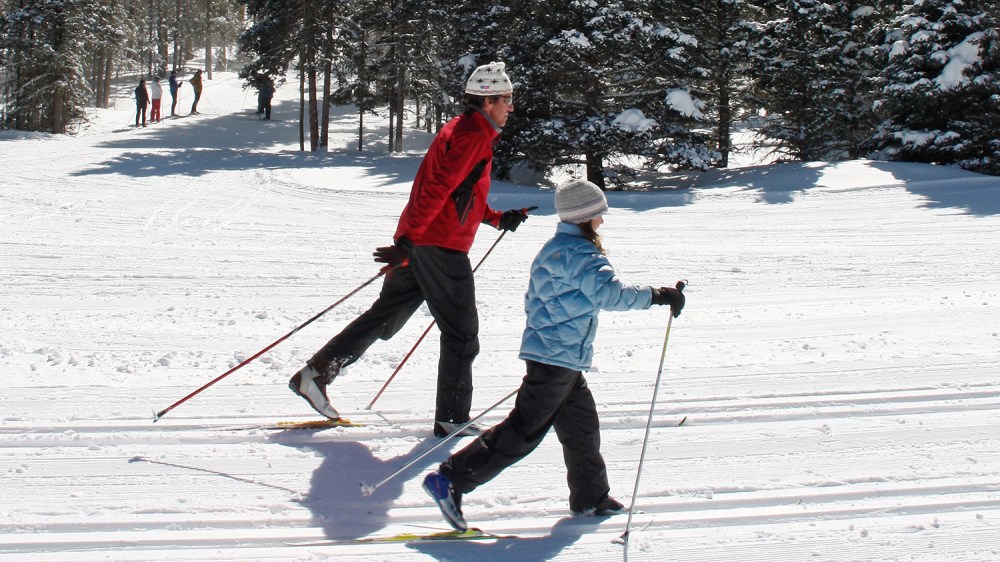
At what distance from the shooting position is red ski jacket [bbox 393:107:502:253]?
3.82 metres

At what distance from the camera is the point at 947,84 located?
15594 mm

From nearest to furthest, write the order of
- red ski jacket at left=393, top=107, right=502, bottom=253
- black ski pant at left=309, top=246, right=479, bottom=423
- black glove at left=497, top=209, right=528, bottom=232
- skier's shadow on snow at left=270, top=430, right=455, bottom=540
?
skier's shadow on snow at left=270, top=430, right=455, bottom=540 < red ski jacket at left=393, top=107, right=502, bottom=253 < black ski pant at left=309, top=246, right=479, bottom=423 < black glove at left=497, top=209, right=528, bottom=232

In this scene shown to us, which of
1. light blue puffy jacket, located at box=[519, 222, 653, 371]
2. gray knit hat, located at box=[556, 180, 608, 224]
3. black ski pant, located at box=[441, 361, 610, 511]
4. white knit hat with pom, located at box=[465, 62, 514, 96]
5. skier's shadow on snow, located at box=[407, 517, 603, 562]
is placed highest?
white knit hat with pom, located at box=[465, 62, 514, 96]

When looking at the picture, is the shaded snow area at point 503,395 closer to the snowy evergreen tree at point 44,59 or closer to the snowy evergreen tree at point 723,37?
the snowy evergreen tree at point 723,37

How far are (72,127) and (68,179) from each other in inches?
598

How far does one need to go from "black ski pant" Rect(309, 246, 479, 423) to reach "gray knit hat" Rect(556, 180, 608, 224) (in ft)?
2.95

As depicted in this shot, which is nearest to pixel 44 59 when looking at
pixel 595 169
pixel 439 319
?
pixel 595 169

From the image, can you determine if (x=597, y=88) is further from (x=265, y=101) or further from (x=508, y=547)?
(x=265, y=101)

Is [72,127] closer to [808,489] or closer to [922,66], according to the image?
[922,66]

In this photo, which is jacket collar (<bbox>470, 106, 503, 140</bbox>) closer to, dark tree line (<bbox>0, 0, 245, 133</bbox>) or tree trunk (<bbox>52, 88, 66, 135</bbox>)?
dark tree line (<bbox>0, 0, 245, 133</bbox>)

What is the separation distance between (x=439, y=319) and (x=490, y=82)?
1.13m

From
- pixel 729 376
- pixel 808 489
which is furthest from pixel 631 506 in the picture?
pixel 729 376

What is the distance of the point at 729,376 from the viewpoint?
17.7 feet

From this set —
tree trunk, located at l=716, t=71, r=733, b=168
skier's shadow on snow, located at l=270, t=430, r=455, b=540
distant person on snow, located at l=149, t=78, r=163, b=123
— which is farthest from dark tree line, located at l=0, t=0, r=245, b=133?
skier's shadow on snow, located at l=270, t=430, r=455, b=540
